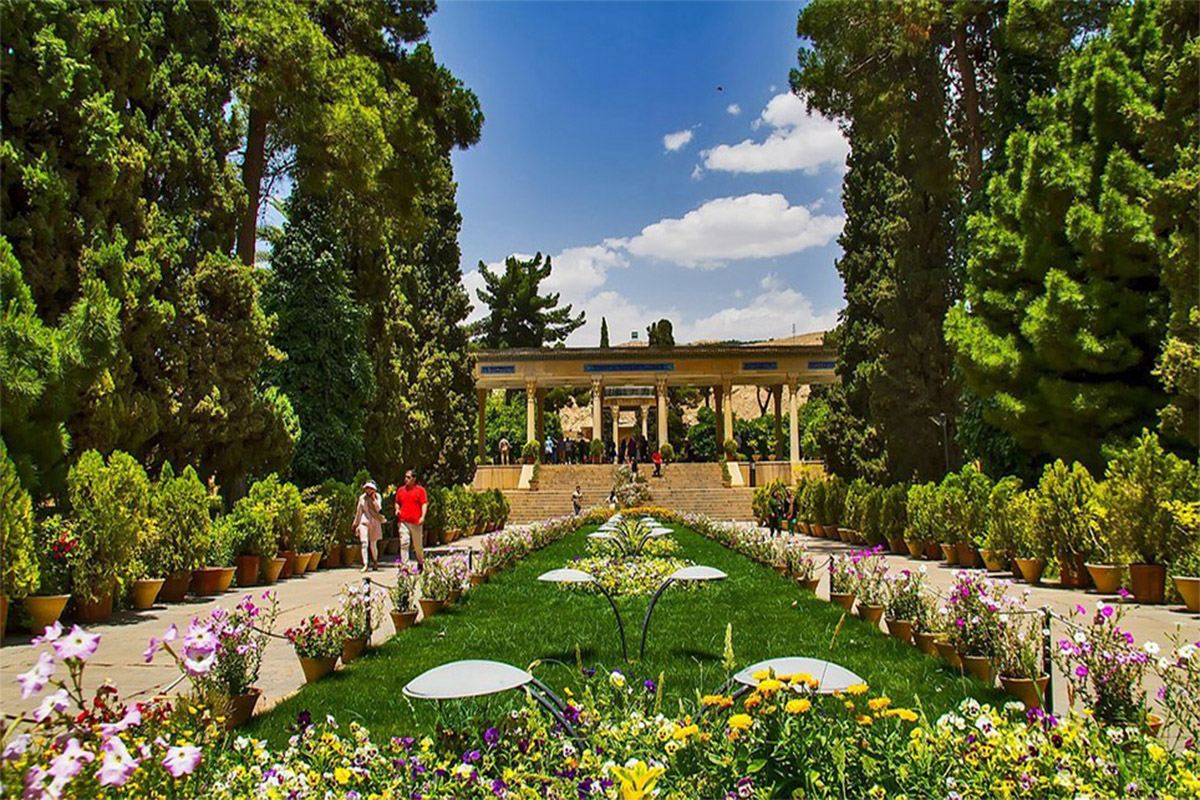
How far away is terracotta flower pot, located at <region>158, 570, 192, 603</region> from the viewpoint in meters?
8.90

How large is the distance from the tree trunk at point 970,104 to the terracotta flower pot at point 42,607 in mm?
15516

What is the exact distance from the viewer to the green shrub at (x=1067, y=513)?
927cm

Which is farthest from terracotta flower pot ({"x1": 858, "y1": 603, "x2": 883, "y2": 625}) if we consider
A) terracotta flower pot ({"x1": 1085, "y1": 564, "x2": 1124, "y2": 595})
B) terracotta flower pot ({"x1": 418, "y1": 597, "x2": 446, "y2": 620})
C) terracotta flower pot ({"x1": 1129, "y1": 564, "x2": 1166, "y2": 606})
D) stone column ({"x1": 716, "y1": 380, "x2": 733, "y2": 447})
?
stone column ({"x1": 716, "y1": 380, "x2": 733, "y2": 447})

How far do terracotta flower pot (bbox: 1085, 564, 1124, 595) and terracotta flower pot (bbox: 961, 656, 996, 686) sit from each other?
4763 millimetres

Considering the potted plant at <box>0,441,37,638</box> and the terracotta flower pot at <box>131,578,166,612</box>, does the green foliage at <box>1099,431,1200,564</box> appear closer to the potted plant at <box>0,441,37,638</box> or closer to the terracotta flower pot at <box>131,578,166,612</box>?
the terracotta flower pot at <box>131,578,166,612</box>

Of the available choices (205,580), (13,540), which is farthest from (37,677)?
(205,580)

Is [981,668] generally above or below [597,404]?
below

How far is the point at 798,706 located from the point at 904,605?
173 inches

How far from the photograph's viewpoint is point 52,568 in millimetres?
7082

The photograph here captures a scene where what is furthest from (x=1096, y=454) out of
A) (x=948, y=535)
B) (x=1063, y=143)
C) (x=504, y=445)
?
(x=504, y=445)

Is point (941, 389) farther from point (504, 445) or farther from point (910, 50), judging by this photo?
point (504, 445)

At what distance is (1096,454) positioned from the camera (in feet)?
37.7

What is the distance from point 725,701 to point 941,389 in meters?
16.3

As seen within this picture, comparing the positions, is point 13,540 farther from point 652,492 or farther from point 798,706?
point 652,492
